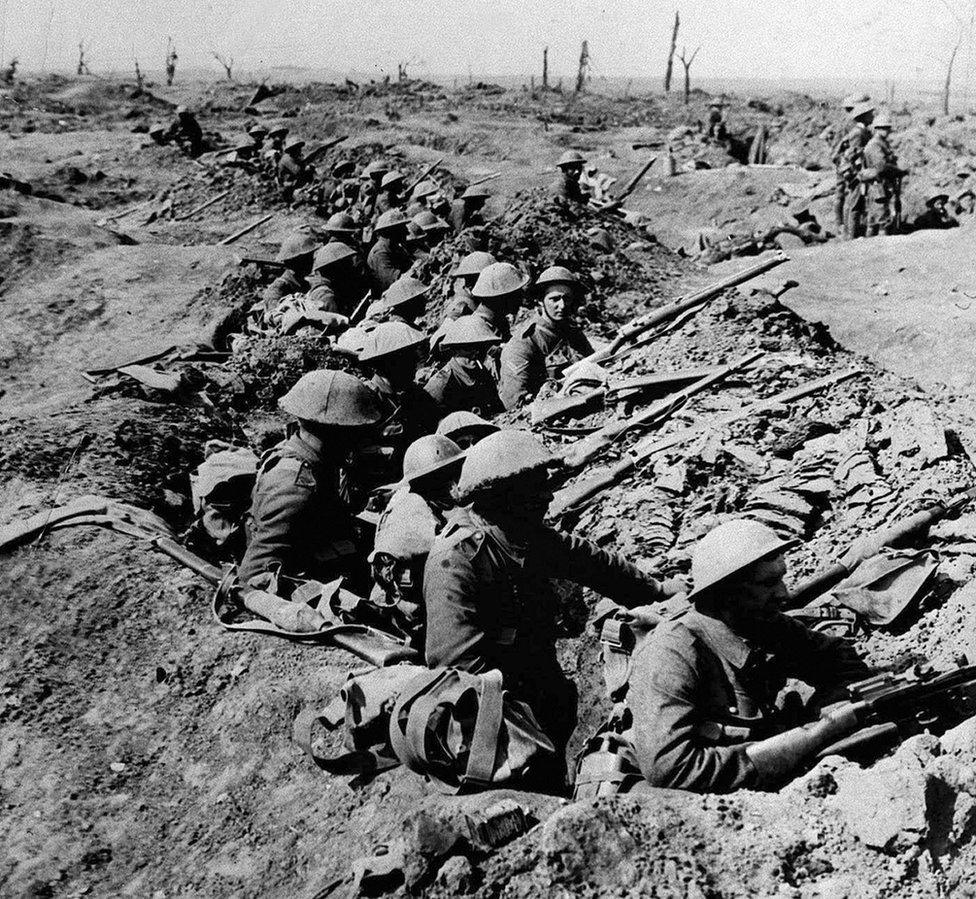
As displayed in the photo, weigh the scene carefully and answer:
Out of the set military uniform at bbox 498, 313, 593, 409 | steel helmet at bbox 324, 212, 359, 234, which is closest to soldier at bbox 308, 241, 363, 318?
steel helmet at bbox 324, 212, 359, 234

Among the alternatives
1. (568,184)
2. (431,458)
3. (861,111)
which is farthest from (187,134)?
(431,458)

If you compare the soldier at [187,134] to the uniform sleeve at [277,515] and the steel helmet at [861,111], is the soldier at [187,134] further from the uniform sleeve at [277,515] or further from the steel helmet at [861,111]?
the uniform sleeve at [277,515]

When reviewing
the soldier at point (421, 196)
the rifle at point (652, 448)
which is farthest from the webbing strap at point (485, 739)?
the soldier at point (421, 196)

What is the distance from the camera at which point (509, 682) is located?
3930 millimetres

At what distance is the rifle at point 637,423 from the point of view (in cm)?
686

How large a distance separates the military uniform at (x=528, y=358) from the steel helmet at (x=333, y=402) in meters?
2.57

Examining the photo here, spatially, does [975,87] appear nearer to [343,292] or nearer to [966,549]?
[343,292]

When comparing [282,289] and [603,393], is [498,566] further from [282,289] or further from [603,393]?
[282,289]

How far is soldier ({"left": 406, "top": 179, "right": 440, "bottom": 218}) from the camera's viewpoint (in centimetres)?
1351

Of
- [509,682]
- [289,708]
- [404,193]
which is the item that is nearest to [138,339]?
[404,193]

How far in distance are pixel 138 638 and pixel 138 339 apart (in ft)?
24.6

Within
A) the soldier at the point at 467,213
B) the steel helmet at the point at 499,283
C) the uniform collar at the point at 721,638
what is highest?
the soldier at the point at 467,213

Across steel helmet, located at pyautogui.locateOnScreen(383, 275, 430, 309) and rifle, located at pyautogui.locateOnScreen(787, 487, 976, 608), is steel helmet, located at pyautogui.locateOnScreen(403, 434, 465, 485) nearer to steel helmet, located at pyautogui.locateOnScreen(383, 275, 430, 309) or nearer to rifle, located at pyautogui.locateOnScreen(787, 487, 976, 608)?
rifle, located at pyautogui.locateOnScreen(787, 487, 976, 608)

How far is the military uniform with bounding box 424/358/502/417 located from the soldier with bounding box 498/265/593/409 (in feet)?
0.48
